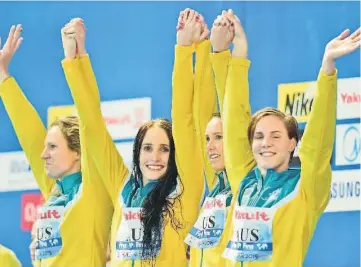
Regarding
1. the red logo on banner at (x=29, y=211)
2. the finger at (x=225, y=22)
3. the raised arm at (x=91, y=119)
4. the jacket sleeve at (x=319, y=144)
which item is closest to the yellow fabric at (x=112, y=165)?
the raised arm at (x=91, y=119)

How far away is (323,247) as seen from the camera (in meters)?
5.69

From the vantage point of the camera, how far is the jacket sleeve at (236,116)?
437 centimetres

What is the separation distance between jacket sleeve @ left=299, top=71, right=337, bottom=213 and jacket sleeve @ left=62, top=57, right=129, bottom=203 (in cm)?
88

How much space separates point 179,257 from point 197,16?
91 cm

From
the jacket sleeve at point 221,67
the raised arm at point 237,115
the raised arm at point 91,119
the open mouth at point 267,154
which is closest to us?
the open mouth at point 267,154

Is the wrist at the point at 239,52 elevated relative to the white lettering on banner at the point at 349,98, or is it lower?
elevated

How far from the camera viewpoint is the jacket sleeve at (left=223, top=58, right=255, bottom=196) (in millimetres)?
4371

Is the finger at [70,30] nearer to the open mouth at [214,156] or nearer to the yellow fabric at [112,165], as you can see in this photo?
the yellow fabric at [112,165]

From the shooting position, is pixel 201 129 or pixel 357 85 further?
pixel 357 85

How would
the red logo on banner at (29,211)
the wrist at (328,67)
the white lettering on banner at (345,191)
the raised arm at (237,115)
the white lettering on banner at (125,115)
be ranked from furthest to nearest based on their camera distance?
the red logo on banner at (29,211), the white lettering on banner at (125,115), the white lettering on banner at (345,191), the raised arm at (237,115), the wrist at (328,67)

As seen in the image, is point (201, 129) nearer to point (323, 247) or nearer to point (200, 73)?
point (200, 73)

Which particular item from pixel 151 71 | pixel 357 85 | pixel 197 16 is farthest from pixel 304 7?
pixel 197 16

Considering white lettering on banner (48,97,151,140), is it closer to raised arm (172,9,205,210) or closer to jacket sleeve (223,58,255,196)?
raised arm (172,9,205,210)

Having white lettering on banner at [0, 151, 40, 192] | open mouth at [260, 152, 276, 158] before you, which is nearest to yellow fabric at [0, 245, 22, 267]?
white lettering on banner at [0, 151, 40, 192]
